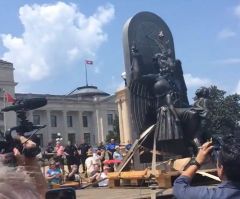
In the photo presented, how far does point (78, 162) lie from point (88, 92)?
8979 centimetres

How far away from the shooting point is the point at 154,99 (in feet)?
42.8

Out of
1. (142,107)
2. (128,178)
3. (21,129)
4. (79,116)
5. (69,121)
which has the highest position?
(79,116)

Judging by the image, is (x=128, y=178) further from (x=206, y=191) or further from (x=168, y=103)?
(x=206, y=191)

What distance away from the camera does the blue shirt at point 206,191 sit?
3.26 meters

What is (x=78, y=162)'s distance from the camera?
19.4 meters

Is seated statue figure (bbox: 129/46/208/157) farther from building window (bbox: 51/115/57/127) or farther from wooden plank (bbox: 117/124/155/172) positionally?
building window (bbox: 51/115/57/127)

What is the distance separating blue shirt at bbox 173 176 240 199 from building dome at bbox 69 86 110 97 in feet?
345

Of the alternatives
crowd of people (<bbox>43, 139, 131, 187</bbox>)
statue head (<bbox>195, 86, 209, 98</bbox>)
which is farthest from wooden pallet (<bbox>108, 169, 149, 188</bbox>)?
statue head (<bbox>195, 86, 209, 98</bbox>)

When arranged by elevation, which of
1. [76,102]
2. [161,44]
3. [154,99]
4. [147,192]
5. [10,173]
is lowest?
[147,192]

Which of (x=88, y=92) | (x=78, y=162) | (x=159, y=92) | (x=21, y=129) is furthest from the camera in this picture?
(x=88, y=92)

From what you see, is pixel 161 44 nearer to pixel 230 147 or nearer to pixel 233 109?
pixel 230 147

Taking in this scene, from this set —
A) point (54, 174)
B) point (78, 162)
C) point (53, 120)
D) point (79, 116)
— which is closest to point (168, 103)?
point (54, 174)

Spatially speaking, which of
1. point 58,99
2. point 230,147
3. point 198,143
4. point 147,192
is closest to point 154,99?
point 198,143

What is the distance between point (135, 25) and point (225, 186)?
10.7 meters
